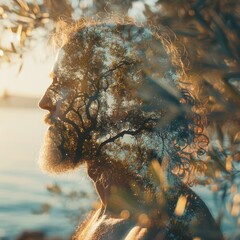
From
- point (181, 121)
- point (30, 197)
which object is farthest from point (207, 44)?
point (30, 197)

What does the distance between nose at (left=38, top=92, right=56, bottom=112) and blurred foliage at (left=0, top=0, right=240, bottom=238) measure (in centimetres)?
93

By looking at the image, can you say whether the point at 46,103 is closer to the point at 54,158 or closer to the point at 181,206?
the point at 54,158

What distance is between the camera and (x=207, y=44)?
4.36m

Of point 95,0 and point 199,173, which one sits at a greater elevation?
point 95,0

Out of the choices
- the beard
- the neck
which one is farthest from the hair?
the beard

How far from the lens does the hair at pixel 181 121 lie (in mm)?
3582

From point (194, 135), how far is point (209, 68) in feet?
2.21

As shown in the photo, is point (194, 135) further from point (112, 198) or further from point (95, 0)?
point (95, 0)

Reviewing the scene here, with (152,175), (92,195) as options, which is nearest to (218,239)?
(152,175)

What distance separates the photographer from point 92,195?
17.8 feet

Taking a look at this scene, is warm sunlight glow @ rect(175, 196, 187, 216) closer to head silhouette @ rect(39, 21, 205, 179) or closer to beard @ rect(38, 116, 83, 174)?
head silhouette @ rect(39, 21, 205, 179)

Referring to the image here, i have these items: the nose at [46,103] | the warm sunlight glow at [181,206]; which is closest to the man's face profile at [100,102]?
the nose at [46,103]

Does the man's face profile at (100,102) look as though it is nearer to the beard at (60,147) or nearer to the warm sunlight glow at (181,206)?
the beard at (60,147)

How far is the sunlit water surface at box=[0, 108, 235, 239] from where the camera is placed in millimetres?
5191
